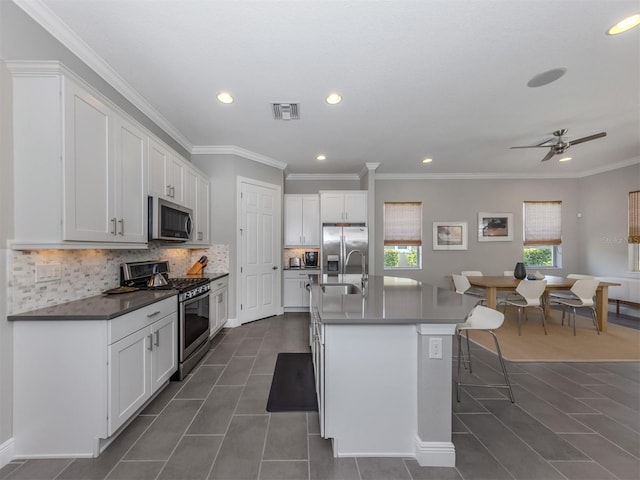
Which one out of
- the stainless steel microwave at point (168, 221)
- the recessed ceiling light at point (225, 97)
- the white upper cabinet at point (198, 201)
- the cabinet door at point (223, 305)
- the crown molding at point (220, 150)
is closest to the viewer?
the stainless steel microwave at point (168, 221)

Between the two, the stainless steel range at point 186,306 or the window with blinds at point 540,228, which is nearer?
the stainless steel range at point 186,306

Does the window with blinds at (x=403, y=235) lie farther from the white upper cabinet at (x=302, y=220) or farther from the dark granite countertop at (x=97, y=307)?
the dark granite countertop at (x=97, y=307)

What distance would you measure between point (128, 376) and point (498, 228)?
22.0 feet

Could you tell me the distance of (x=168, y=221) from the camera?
269 centimetres

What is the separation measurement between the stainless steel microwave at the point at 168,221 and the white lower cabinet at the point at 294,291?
7.26 ft

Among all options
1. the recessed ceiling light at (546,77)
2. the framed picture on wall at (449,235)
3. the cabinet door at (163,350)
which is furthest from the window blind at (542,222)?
the cabinet door at (163,350)

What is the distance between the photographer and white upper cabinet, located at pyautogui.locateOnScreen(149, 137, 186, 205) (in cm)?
252

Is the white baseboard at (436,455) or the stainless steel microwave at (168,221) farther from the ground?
the stainless steel microwave at (168,221)

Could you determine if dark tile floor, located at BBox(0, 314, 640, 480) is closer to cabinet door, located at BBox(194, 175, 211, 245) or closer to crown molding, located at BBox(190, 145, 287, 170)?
cabinet door, located at BBox(194, 175, 211, 245)

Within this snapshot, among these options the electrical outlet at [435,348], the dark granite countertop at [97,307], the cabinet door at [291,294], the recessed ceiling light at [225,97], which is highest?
the recessed ceiling light at [225,97]

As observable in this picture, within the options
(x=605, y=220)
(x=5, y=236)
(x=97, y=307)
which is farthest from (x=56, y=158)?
(x=605, y=220)

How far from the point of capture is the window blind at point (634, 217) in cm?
471

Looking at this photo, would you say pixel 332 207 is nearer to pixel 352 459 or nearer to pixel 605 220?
pixel 352 459

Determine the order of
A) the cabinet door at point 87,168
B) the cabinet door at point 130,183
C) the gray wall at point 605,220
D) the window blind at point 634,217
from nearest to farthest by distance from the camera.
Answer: the cabinet door at point 87,168, the cabinet door at point 130,183, the window blind at point 634,217, the gray wall at point 605,220
